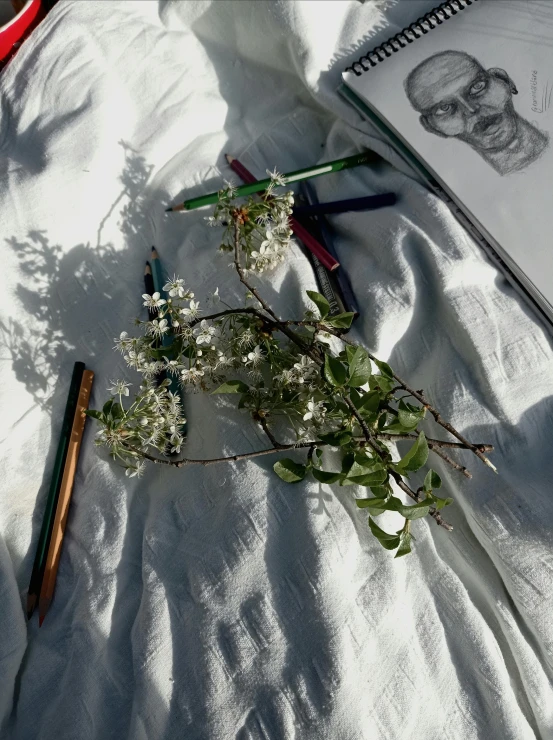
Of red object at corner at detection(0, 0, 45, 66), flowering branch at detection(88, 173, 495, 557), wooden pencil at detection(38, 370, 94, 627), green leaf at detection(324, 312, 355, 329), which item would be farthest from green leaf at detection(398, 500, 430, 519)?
red object at corner at detection(0, 0, 45, 66)

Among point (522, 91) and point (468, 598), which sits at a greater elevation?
point (522, 91)

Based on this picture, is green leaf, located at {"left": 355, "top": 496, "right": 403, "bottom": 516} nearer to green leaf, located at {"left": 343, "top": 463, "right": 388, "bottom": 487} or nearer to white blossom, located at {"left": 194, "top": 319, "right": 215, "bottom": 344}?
green leaf, located at {"left": 343, "top": 463, "right": 388, "bottom": 487}

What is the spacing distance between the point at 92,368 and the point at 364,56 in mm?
385

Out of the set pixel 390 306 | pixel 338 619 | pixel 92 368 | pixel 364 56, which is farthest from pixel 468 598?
pixel 364 56

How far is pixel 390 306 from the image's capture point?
0.53 meters

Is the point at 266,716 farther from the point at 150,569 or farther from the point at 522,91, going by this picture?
the point at 522,91

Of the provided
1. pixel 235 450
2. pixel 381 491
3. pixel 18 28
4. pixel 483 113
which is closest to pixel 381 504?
pixel 381 491

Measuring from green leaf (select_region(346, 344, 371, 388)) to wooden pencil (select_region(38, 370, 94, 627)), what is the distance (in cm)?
20

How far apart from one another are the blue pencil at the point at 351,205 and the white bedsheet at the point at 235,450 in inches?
0.4

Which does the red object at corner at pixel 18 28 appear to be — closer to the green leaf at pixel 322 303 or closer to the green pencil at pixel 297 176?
the green pencil at pixel 297 176

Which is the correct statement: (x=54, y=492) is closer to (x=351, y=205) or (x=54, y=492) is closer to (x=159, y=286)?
(x=159, y=286)

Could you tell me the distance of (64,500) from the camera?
52 centimetres

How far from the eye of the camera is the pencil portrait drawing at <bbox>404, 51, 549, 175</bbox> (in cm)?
56

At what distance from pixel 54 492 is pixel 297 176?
348 mm
